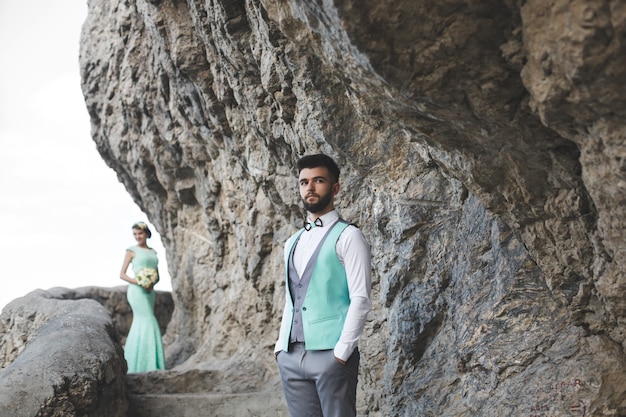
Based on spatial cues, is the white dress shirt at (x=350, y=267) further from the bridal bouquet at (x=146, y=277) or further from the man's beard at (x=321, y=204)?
the bridal bouquet at (x=146, y=277)

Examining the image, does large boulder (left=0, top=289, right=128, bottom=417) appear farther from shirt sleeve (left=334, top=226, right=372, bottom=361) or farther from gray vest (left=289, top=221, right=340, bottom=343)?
shirt sleeve (left=334, top=226, right=372, bottom=361)

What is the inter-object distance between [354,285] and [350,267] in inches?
3.3

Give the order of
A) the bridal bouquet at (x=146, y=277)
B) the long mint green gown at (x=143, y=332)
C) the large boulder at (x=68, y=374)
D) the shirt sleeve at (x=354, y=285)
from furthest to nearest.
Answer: the bridal bouquet at (x=146, y=277) → the long mint green gown at (x=143, y=332) → the large boulder at (x=68, y=374) → the shirt sleeve at (x=354, y=285)

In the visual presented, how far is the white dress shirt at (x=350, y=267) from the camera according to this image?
281 cm

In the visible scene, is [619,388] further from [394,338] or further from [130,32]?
[130,32]

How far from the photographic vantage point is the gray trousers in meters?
2.82

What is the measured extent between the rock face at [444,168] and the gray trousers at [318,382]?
32.1 inches

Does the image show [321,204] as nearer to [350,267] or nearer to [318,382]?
[350,267]

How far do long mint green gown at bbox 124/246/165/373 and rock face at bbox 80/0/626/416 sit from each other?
202 cm

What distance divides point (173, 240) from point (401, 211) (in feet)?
19.7

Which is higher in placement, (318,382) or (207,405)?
(318,382)

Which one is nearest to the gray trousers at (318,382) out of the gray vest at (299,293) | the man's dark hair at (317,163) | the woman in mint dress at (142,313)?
the gray vest at (299,293)

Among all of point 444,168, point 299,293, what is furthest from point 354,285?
point 444,168

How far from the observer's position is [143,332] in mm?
8727
